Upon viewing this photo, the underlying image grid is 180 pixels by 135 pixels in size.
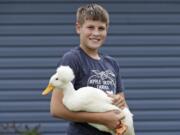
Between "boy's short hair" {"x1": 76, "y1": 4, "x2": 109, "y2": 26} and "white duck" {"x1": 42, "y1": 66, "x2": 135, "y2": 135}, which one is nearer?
"white duck" {"x1": 42, "y1": 66, "x2": 135, "y2": 135}

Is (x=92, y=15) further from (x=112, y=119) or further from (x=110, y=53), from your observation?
(x=110, y=53)

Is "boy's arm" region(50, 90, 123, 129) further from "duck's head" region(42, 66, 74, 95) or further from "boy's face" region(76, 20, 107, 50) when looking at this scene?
"boy's face" region(76, 20, 107, 50)

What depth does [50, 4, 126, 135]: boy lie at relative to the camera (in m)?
3.71

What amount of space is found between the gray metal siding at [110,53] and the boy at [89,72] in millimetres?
4193

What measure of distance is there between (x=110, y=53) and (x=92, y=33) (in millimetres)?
4357

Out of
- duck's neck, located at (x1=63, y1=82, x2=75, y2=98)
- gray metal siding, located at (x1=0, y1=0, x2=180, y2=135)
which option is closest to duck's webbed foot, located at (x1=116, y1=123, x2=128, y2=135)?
duck's neck, located at (x1=63, y1=82, x2=75, y2=98)

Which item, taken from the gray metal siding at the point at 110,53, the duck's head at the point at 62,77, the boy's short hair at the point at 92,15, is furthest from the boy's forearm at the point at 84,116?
the gray metal siding at the point at 110,53

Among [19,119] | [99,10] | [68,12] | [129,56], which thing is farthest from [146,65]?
[99,10]

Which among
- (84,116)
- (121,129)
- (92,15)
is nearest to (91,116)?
(84,116)

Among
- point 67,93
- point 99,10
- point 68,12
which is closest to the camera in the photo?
point 67,93

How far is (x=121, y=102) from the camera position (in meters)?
3.85

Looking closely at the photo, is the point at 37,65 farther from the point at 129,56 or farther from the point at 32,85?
the point at 129,56

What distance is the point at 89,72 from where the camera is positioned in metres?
3.84

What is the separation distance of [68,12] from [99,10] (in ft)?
14.0
